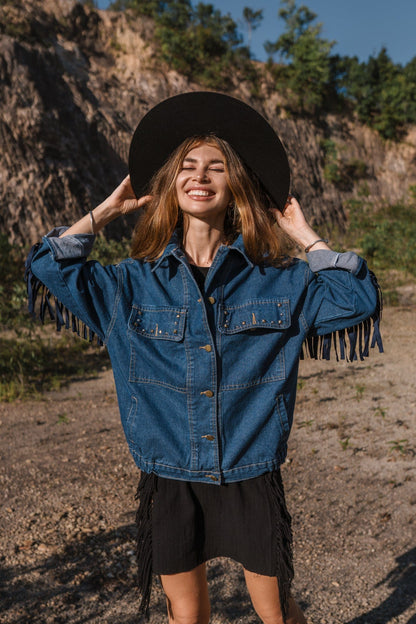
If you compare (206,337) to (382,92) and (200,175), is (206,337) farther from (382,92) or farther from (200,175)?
(382,92)

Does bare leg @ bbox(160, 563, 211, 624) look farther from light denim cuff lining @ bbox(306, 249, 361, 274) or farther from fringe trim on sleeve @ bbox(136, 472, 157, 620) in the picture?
light denim cuff lining @ bbox(306, 249, 361, 274)

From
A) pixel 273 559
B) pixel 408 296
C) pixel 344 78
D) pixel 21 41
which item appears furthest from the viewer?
pixel 344 78

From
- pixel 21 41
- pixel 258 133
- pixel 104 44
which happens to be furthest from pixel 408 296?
pixel 104 44

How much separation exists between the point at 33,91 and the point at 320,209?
34.1 ft

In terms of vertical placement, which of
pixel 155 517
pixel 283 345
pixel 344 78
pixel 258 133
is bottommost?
pixel 155 517

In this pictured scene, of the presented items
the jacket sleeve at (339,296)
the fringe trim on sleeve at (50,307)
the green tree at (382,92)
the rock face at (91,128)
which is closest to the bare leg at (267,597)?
the jacket sleeve at (339,296)

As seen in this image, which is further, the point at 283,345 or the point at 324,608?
the point at 324,608

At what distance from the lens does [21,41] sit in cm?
1327

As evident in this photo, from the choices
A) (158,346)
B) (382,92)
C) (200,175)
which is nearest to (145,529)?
(158,346)

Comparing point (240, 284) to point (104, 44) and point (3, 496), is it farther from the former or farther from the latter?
point (104, 44)

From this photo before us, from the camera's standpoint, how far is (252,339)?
69.9 inches

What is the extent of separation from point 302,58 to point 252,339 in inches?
799

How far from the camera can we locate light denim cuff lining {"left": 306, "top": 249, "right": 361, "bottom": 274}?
5.82 ft

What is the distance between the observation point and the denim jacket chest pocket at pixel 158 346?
1.74m
